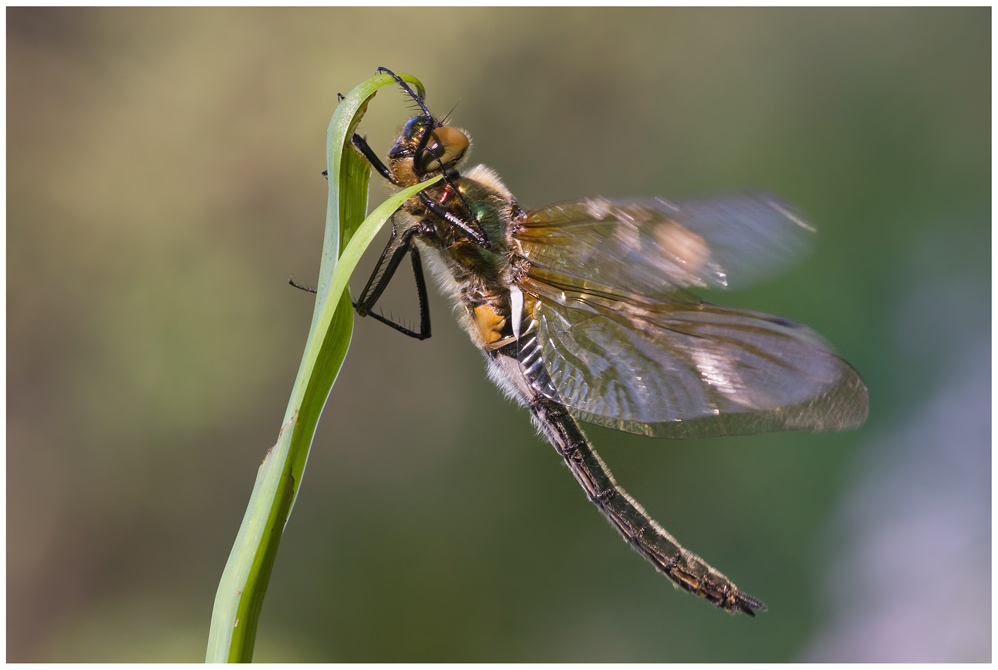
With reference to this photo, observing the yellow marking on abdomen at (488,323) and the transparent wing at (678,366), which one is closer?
the transparent wing at (678,366)

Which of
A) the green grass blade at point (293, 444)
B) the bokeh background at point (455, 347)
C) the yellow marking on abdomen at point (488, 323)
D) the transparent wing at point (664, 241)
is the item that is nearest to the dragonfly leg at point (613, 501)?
the yellow marking on abdomen at point (488, 323)

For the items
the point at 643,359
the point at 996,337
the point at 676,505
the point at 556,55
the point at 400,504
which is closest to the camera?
the point at 643,359

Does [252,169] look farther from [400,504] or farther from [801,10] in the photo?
[801,10]

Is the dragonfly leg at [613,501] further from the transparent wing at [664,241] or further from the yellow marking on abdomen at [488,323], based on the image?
the transparent wing at [664,241]

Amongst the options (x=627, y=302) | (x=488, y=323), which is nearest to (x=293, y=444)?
(x=488, y=323)

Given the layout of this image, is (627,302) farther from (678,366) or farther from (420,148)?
(420,148)

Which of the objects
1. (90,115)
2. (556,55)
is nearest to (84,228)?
(90,115)
